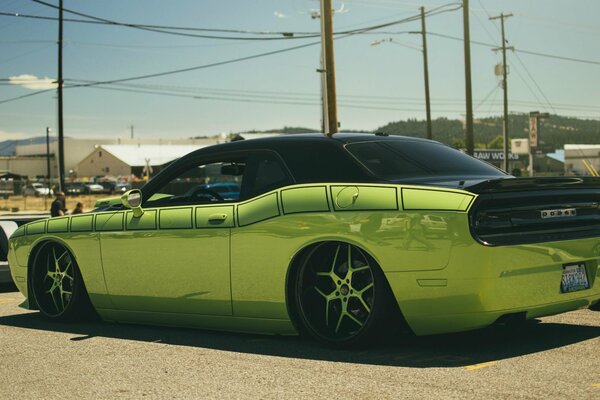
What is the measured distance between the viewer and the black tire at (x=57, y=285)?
7.51 metres

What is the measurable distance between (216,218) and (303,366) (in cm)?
147

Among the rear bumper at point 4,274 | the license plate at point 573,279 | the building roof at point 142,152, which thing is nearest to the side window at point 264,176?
the license plate at point 573,279

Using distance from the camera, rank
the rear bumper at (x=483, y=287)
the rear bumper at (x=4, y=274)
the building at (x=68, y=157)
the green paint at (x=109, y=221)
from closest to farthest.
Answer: the rear bumper at (x=483, y=287) → the green paint at (x=109, y=221) → the rear bumper at (x=4, y=274) → the building at (x=68, y=157)

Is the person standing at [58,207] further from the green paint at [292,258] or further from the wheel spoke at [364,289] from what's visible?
the wheel spoke at [364,289]

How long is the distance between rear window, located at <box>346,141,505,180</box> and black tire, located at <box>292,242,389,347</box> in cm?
61

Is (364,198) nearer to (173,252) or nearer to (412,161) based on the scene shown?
(412,161)

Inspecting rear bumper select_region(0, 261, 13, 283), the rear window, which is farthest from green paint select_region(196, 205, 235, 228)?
rear bumper select_region(0, 261, 13, 283)

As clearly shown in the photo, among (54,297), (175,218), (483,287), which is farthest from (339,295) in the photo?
(54,297)

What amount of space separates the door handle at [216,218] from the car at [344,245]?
0.4 inches

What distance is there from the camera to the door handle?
6.29 m

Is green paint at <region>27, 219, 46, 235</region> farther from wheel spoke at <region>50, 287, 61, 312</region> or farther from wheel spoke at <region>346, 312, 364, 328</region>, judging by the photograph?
wheel spoke at <region>346, 312, 364, 328</region>

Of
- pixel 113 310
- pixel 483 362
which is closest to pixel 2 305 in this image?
pixel 113 310

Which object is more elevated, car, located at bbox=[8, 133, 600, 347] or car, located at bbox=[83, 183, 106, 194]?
car, located at bbox=[83, 183, 106, 194]

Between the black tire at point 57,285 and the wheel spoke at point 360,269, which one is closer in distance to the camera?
the wheel spoke at point 360,269
